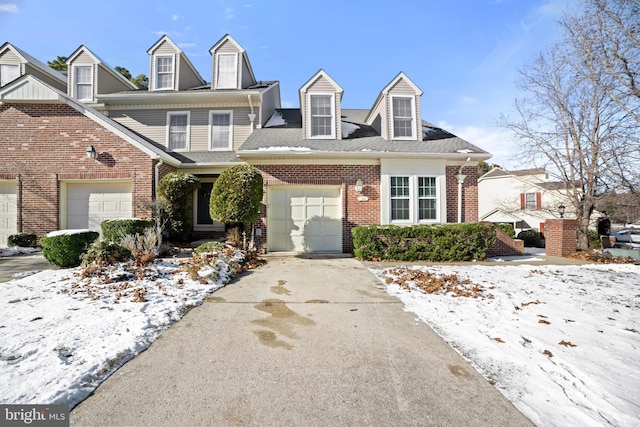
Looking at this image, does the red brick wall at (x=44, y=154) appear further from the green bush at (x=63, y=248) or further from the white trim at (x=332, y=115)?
the white trim at (x=332, y=115)

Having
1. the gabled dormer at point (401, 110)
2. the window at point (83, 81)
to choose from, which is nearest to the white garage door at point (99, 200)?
the window at point (83, 81)

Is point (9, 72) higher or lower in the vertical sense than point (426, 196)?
higher

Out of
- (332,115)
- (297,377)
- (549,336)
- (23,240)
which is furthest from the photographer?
(332,115)

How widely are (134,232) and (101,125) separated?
4.62 meters

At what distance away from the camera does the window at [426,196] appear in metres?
9.12

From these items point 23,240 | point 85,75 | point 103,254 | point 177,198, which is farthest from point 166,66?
point 103,254

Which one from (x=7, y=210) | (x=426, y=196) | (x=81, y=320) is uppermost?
(x=426, y=196)

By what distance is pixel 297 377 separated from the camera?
2.34 m

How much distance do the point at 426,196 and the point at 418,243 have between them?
214 centimetres

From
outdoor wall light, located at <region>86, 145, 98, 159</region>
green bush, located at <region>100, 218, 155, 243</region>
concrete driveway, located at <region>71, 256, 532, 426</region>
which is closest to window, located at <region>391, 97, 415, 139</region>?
concrete driveway, located at <region>71, 256, 532, 426</region>

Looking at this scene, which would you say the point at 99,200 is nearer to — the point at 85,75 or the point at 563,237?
the point at 85,75

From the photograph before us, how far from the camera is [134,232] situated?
7211 millimetres

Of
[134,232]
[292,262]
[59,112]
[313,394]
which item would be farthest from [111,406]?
[59,112]

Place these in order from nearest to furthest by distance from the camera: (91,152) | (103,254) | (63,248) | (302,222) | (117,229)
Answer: (103,254), (63,248), (117,229), (91,152), (302,222)
